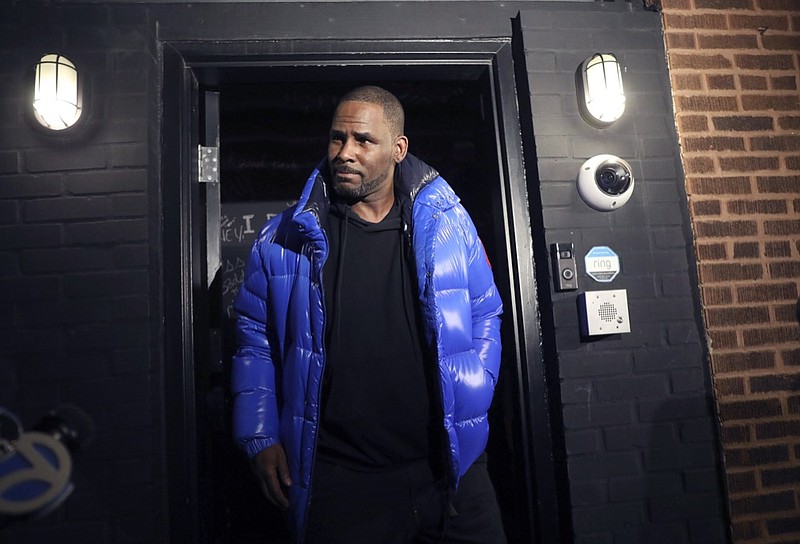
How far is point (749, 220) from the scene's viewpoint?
7.59 feet

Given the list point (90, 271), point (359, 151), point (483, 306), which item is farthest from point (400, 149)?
point (90, 271)

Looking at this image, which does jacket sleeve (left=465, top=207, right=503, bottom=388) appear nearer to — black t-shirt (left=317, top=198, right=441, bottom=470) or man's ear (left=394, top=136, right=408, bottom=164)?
black t-shirt (left=317, top=198, right=441, bottom=470)

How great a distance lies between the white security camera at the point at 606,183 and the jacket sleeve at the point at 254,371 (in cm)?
142

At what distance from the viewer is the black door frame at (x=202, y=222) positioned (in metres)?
2.07

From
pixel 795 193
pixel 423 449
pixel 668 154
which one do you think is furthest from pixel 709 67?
pixel 423 449

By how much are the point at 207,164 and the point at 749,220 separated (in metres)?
2.56

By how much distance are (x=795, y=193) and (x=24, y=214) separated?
3.46 m

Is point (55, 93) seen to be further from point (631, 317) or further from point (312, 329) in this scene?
point (631, 317)

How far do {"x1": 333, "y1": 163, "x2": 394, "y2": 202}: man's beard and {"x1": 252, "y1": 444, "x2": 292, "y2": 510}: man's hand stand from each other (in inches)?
39.7

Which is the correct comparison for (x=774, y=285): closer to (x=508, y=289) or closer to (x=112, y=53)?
(x=508, y=289)

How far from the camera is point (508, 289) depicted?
2.28m

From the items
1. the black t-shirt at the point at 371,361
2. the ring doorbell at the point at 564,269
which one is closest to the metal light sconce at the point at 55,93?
the black t-shirt at the point at 371,361

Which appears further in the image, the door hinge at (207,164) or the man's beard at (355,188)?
the door hinge at (207,164)

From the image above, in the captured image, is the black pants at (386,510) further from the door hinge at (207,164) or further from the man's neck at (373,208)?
the door hinge at (207,164)
